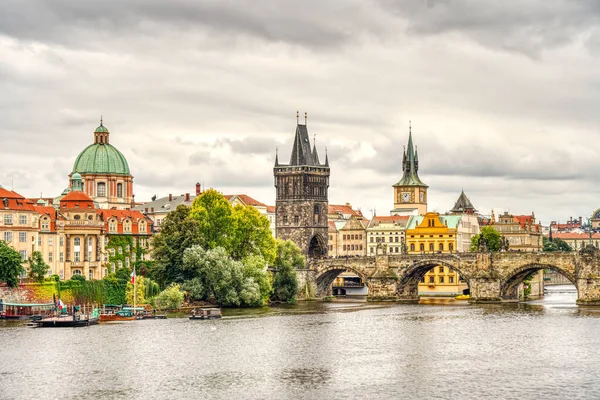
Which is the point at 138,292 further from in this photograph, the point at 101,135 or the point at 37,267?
the point at 101,135

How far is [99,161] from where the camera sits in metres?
170

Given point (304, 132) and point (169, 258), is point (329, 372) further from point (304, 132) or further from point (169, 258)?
point (304, 132)

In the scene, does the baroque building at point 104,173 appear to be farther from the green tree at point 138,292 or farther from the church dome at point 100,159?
the green tree at point 138,292

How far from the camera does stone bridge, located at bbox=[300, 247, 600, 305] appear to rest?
12825 centimetres

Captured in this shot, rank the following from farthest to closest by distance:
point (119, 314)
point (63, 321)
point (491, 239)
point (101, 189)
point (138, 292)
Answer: point (491, 239) → point (101, 189) → point (138, 292) → point (119, 314) → point (63, 321)

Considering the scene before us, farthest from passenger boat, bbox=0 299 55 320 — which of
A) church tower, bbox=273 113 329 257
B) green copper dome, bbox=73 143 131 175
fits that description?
green copper dome, bbox=73 143 131 175

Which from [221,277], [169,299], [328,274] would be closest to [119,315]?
[169,299]

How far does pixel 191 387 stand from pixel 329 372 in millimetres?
10095

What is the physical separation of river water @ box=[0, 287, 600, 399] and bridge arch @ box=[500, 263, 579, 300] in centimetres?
1621

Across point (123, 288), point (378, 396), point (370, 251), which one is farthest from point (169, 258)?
point (370, 251)

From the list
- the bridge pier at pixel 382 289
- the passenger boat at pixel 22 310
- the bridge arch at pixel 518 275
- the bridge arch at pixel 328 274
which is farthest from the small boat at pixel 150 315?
the bridge arch at pixel 518 275

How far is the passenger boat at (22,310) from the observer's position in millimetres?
106625

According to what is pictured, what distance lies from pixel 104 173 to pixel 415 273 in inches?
1994

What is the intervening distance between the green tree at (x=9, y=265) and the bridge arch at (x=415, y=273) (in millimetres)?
53551
